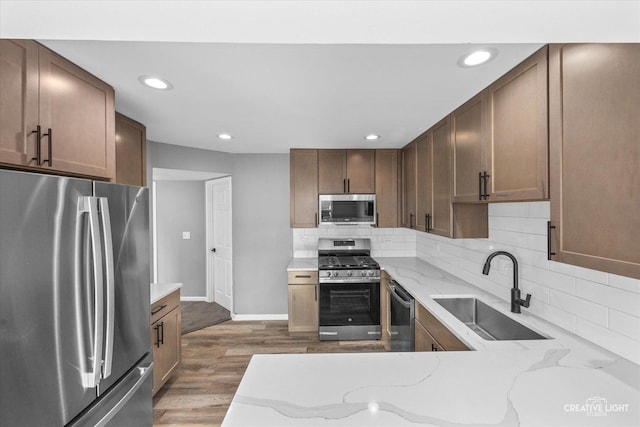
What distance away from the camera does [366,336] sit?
3.28 meters

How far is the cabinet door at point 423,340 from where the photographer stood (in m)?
1.91

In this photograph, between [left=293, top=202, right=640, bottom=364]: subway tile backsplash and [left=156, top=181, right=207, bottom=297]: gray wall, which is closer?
[left=293, top=202, right=640, bottom=364]: subway tile backsplash

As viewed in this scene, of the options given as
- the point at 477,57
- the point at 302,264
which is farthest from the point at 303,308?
the point at 477,57

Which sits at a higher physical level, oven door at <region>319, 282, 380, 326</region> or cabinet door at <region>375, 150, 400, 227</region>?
cabinet door at <region>375, 150, 400, 227</region>

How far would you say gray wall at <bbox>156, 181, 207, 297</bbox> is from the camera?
470 cm

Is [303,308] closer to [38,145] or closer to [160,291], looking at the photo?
[160,291]

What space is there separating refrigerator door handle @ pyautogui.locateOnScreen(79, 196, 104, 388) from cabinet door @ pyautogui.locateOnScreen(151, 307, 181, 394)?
0.99m

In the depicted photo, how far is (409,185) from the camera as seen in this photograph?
3.37 meters

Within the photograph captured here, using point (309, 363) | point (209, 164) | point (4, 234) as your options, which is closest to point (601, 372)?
point (309, 363)

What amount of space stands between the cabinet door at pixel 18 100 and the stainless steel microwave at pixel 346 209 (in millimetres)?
2623

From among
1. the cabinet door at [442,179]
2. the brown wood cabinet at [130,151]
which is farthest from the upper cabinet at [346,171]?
the brown wood cabinet at [130,151]

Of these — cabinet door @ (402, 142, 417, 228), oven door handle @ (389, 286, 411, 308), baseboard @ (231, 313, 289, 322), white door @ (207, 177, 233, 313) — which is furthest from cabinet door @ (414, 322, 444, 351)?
white door @ (207, 177, 233, 313)

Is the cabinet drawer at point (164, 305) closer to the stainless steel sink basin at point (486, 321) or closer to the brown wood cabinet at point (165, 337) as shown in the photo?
the brown wood cabinet at point (165, 337)

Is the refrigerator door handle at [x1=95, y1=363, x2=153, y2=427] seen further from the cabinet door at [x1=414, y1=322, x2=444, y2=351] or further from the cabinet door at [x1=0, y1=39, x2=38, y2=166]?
the cabinet door at [x1=414, y1=322, x2=444, y2=351]
